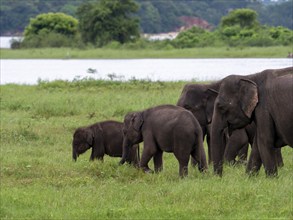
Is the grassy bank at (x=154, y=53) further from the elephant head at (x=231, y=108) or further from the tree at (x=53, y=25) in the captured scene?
the elephant head at (x=231, y=108)

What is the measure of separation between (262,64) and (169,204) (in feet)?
104

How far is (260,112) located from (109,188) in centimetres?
205

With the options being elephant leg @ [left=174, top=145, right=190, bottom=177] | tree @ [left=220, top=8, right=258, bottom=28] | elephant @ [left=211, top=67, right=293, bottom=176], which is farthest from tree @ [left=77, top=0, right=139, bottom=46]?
elephant @ [left=211, top=67, right=293, bottom=176]

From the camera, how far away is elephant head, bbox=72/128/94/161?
13.3 metres

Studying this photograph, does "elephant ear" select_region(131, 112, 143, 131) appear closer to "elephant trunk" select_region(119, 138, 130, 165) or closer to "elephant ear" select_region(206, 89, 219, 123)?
"elephant trunk" select_region(119, 138, 130, 165)

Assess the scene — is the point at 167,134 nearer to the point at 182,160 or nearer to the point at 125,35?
the point at 182,160

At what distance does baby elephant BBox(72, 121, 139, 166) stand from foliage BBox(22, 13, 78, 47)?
47.3 m

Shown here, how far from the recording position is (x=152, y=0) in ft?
369

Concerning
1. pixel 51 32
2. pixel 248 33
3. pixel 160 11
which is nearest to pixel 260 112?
pixel 248 33

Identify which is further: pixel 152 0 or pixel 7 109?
pixel 152 0

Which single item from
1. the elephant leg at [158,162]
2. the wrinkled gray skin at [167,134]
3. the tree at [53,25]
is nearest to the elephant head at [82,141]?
the wrinkled gray skin at [167,134]

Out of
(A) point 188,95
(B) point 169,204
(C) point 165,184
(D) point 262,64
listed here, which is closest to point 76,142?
(A) point 188,95

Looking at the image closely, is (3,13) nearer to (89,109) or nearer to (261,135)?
(89,109)

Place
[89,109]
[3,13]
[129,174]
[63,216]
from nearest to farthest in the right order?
1. [63,216]
2. [129,174]
3. [89,109]
4. [3,13]
